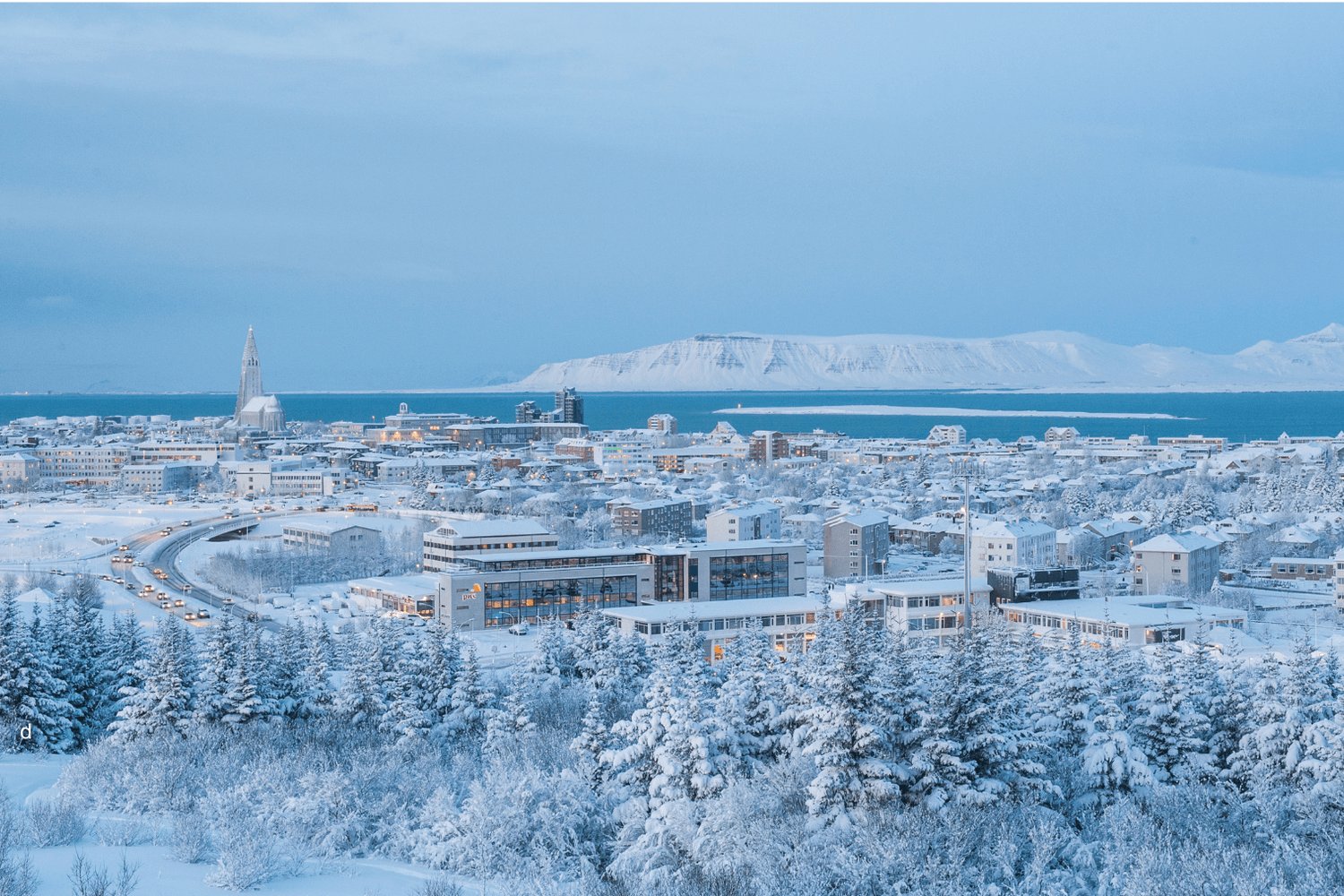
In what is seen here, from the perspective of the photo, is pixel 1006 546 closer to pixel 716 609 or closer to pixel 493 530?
pixel 716 609

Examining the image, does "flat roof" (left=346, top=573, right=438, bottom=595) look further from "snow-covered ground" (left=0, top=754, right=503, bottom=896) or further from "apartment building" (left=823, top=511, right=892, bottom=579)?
"snow-covered ground" (left=0, top=754, right=503, bottom=896)

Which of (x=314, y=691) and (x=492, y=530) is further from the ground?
(x=492, y=530)

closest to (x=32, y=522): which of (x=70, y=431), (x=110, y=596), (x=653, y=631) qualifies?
(x=110, y=596)

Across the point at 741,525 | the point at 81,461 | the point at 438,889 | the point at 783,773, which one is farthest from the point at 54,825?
the point at 81,461

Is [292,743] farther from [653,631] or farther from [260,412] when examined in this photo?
[260,412]

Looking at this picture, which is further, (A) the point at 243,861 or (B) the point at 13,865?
(A) the point at 243,861

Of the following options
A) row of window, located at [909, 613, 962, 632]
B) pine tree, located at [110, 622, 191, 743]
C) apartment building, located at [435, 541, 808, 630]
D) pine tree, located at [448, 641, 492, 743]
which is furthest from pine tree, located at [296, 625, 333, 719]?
row of window, located at [909, 613, 962, 632]

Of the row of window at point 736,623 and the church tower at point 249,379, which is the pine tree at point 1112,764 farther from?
the church tower at point 249,379
